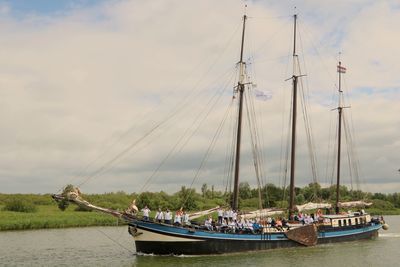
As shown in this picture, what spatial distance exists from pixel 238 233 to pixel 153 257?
22.1 ft

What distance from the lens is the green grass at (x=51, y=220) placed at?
64125 mm

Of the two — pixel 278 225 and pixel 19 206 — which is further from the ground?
pixel 19 206

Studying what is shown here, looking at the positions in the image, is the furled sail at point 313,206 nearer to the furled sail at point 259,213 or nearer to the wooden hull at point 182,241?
the furled sail at point 259,213

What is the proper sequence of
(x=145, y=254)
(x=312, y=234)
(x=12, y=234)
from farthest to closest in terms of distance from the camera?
(x=12, y=234)
(x=312, y=234)
(x=145, y=254)

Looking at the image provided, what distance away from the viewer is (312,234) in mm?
44969

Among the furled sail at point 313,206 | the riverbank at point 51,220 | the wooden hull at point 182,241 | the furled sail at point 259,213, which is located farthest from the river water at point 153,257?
the riverbank at point 51,220

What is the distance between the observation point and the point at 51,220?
67375 mm

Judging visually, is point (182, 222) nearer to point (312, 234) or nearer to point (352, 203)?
point (312, 234)

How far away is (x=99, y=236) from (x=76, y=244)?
985 cm

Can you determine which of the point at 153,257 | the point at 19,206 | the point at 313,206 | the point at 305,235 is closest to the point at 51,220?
the point at 19,206

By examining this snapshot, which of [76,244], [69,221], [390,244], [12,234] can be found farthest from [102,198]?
[390,244]

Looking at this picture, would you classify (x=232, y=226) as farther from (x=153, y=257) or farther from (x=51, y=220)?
(x=51, y=220)

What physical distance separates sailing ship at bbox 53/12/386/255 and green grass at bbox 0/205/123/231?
20.4 metres

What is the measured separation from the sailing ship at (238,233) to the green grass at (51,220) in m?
20.4
